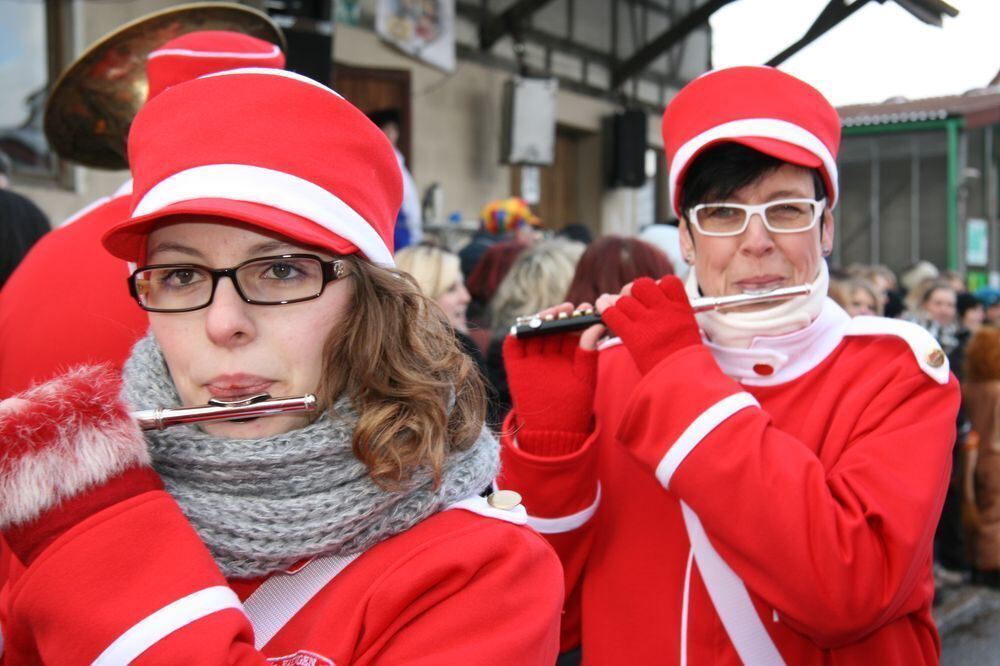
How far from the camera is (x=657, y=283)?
1.57 m

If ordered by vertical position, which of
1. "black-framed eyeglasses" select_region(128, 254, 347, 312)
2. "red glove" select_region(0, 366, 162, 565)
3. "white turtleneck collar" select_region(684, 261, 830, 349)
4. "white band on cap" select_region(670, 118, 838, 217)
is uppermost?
"white band on cap" select_region(670, 118, 838, 217)

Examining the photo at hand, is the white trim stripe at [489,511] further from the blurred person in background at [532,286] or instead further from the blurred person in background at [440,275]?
the blurred person in background at [440,275]

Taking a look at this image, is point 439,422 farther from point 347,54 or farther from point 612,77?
point 612,77

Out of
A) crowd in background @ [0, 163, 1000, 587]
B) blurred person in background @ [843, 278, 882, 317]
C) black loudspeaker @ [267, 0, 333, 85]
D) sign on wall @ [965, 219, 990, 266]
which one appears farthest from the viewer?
sign on wall @ [965, 219, 990, 266]

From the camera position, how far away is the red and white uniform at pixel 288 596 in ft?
2.95

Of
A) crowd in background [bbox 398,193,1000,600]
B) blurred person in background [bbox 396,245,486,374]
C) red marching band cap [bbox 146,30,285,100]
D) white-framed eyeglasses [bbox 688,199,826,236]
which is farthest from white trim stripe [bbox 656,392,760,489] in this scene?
blurred person in background [bbox 396,245,486,374]

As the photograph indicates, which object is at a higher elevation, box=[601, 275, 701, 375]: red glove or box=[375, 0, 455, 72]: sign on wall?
box=[375, 0, 455, 72]: sign on wall

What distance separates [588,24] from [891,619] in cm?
1186

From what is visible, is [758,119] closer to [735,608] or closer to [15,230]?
[735,608]

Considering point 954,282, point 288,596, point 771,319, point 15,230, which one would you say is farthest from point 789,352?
point 954,282

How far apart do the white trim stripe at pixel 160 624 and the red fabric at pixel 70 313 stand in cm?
78

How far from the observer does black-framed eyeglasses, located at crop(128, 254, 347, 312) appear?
111 centimetres

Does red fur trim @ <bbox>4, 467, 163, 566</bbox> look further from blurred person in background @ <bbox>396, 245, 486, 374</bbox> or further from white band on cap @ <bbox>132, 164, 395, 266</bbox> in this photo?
blurred person in background @ <bbox>396, 245, 486, 374</bbox>

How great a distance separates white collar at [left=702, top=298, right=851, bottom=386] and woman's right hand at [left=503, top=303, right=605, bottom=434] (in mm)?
265
